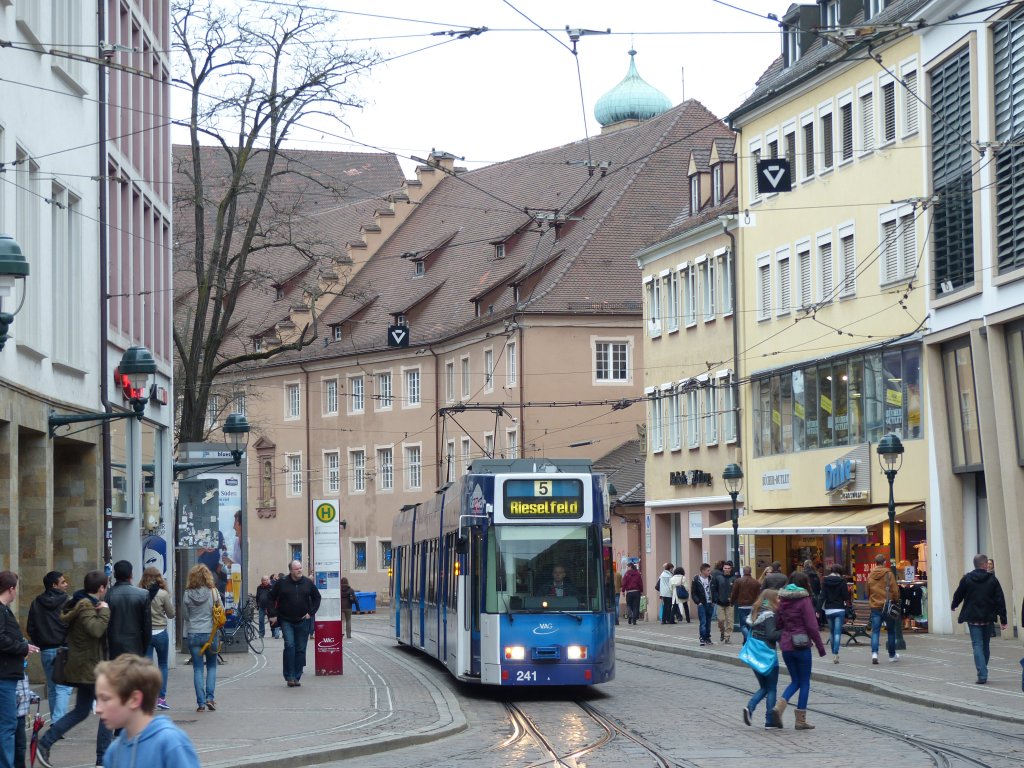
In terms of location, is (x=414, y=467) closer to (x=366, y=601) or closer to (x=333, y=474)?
(x=366, y=601)

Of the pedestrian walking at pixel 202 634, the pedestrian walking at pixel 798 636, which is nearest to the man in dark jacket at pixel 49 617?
the pedestrian walking at pixel 202 634

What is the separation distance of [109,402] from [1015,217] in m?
16.3

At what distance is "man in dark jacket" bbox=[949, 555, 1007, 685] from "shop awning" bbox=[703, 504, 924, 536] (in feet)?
50.2

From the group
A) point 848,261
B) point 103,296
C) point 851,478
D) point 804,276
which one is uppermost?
point 804,276

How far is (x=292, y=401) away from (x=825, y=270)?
41091 mm

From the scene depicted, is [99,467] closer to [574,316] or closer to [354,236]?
[574,316]

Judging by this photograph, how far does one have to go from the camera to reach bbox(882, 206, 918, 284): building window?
38.4m

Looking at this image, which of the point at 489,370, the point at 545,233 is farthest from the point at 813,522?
the point at 489,370

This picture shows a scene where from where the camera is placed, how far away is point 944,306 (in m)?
36.7

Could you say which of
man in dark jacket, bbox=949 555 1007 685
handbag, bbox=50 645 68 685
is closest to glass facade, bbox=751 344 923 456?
→ man in dark jacket, bbox=949 555 1007 685

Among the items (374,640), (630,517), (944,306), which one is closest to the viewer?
(944,306)

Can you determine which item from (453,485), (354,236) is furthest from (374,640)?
(354,236)

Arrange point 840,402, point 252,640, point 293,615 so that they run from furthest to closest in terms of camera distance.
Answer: point 840,402 → point 252,640 → point 293,615

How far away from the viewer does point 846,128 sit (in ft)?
139
